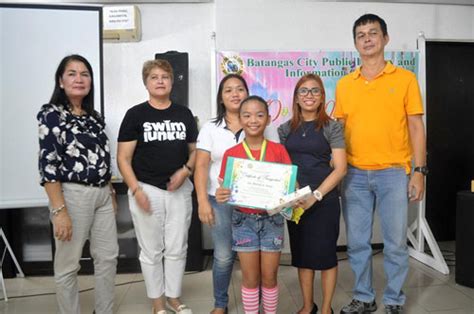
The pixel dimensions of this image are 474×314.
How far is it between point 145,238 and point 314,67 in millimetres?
2071

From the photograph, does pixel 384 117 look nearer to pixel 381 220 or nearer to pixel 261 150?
pixel 381 220

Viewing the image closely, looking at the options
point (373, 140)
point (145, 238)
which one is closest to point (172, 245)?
point (145, 238)

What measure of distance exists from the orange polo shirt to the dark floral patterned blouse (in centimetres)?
141

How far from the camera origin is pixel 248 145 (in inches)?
69.8

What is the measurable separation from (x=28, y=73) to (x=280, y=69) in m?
1.93

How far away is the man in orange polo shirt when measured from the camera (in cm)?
196

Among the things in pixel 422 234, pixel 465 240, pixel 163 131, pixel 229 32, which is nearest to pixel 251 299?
pixel 163 131

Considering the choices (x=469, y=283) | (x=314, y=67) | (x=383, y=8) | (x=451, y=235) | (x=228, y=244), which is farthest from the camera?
(x=451, y=235)

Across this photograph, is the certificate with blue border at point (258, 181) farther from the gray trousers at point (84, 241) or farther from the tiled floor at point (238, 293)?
the tiled floor at point (238, 293)

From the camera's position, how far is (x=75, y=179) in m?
1.74

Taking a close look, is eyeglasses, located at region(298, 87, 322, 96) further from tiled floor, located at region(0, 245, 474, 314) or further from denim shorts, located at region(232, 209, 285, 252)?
tiled floor, located at region(0, 245, 474, 314)

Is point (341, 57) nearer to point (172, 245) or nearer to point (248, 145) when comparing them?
point (248, 145)

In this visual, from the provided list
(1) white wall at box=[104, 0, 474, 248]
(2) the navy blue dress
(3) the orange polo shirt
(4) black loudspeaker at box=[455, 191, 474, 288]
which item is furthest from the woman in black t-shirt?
(4) black loudspeaker at box=[455, 191, 474, 288]

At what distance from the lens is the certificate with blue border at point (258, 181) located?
5.36 ft
